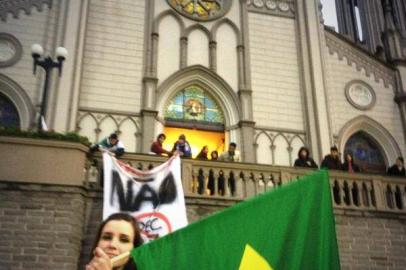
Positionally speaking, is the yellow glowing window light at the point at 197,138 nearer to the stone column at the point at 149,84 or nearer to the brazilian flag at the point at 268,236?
the stone column at the point at 149,84

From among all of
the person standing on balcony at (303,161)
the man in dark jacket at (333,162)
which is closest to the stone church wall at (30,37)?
the person standing on balcony at (303,161)

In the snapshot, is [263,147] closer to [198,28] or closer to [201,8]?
[198,28]

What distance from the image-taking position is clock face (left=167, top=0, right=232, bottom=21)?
60.5 ft

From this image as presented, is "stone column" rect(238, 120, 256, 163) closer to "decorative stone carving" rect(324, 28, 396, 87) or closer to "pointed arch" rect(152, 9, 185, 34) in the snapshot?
"pointed arch" rect(152, 9, 185, 34)

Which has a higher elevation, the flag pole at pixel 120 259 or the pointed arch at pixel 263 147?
the pointed arch at pixel 263 147

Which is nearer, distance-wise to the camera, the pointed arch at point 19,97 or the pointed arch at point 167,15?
the pointed arch at point 19,97

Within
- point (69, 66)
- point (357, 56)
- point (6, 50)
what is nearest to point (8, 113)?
point (6, 50)

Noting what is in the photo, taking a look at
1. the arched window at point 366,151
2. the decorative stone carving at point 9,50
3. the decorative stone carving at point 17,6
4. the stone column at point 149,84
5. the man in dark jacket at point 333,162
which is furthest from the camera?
the arched window at point 366,151

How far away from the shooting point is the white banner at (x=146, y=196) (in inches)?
375

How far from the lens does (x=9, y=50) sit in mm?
15969

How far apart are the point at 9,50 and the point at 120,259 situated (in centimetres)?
1470

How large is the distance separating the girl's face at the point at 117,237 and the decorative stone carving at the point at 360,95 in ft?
55.4

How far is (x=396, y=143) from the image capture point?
18.8 meters

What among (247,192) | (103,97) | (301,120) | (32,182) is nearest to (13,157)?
(32,182)
